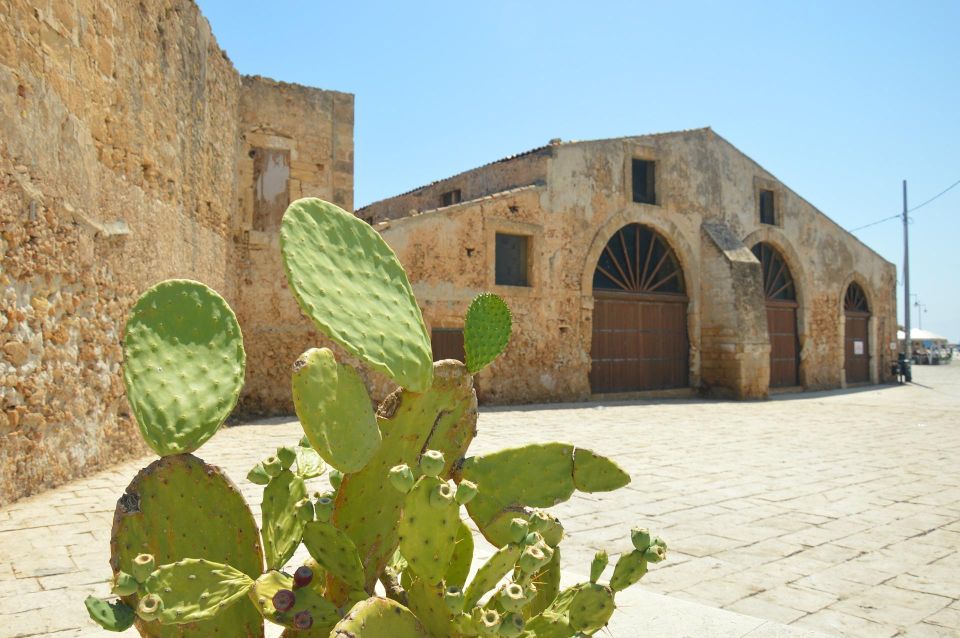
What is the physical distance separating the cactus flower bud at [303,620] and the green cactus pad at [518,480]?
1.77 feet

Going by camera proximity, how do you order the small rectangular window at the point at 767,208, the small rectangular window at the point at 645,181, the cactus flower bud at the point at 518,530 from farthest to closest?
1. the small rectangular window at the point at 767,208
2. the small rectangular window at the point at 645,181
3. the cactus flower bud at the point at 518,530

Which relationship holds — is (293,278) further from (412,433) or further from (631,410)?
(631,410)

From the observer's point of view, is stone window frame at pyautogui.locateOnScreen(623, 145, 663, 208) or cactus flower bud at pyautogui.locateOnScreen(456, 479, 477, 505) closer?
cactus flower bud at pyautogui.locateOnScreen(456, 479, 477, 505)

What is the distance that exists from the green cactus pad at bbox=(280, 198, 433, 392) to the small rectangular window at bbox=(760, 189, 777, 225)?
17265 millimetres

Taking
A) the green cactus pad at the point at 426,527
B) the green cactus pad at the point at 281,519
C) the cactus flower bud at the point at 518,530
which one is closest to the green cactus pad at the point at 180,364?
the green cactus pad at the point at 281,519

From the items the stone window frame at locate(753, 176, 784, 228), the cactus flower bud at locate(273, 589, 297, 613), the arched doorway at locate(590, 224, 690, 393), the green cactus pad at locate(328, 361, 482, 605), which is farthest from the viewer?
the stone window frame at locate(753, 176, 784, 228)

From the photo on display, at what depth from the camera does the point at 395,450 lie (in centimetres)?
201

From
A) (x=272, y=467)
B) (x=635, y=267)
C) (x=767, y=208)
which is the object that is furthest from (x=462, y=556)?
(x=767, y=208)

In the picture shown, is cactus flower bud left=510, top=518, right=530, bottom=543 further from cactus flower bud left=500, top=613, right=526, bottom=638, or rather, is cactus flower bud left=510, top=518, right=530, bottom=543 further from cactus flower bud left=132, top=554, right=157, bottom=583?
cactus flower bud left=132, top=554, right=157, bottom=583

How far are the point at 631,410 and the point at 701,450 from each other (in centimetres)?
467

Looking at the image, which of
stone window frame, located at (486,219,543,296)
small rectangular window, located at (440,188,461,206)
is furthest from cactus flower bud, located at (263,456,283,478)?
small rectangular window, located at (440,188,461,206)

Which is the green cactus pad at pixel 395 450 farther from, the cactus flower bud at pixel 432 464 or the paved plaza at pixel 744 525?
the paved plaza at pixel 744 525

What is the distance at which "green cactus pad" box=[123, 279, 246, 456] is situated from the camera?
1.86 m

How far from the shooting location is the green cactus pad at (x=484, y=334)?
225cm
